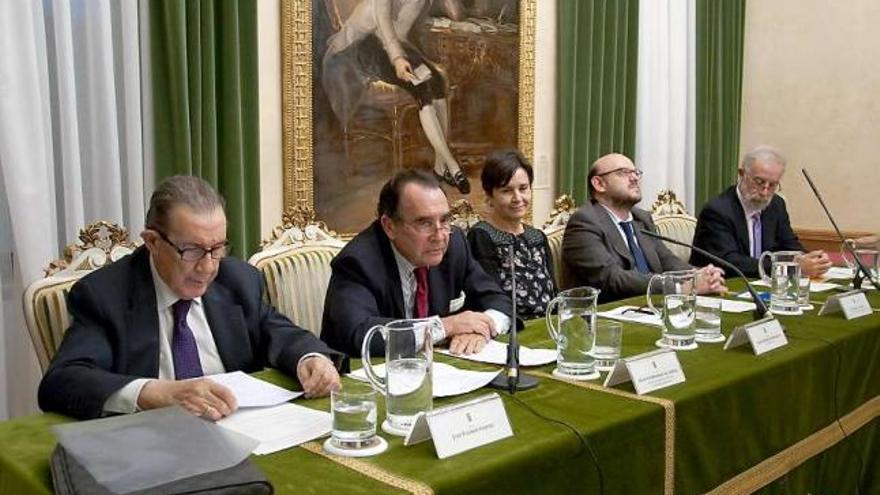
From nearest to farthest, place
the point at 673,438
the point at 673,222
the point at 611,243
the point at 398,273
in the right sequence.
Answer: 1. the point at 673,438
2. the point at 398,273
3. the point at 611,243
4. the point at 673,222

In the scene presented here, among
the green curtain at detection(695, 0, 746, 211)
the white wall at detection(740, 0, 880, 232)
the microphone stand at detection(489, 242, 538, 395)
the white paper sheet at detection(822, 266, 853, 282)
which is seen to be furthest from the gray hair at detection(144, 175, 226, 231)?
the white wall at detection(740, 0, 880, 232)

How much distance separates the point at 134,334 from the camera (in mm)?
1771

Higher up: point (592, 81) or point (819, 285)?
point (592, 81)

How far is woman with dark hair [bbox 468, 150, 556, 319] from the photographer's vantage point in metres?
2.94

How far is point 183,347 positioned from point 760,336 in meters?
1.36

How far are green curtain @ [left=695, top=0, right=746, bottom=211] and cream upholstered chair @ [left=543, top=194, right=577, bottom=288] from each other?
6.95ft

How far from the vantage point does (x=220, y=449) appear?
123 centimetres

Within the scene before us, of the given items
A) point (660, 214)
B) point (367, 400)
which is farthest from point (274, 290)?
point (660, 214)

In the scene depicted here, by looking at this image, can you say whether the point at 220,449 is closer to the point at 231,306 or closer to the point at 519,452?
the point at 519,452

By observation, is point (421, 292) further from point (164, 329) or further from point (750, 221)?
point (750, 221)

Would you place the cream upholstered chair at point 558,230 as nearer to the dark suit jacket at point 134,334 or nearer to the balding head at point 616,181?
the balding head at point 616,181

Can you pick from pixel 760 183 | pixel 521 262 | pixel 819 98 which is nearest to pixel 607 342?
pixel 521 262

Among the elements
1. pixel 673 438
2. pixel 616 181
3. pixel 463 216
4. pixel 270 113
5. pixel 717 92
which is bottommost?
pixel 673 438

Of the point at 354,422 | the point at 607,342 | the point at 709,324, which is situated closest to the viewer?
the point at 354,422
